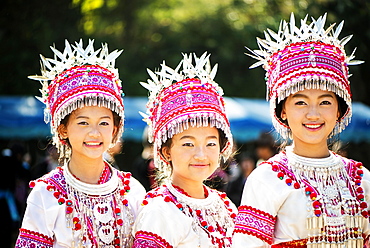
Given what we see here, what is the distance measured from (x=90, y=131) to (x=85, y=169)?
0.29m

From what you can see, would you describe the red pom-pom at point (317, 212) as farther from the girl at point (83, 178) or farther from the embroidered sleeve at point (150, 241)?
the girl at point (83, 178)

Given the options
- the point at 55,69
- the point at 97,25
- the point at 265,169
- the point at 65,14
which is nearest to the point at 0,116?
the point at 65,14

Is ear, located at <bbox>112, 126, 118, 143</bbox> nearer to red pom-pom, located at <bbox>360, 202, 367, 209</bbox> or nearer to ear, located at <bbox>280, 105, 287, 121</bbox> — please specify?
ear, located at <bbox>280, 105, 287, 121</bbox>

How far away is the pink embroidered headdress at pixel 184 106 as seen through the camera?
405cm

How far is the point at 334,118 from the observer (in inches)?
153

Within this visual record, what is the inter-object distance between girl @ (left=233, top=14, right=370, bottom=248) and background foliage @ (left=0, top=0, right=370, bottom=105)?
5348 mm

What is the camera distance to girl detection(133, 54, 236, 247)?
3906mm

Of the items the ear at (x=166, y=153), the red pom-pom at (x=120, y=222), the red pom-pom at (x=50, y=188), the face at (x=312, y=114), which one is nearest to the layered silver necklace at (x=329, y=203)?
the face at (x=312, y=114)

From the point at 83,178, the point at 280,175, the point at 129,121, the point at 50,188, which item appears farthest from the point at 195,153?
the point at 129,121

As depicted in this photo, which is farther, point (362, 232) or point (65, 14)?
point (65, 14)

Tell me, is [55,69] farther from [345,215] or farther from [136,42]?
[136,42]

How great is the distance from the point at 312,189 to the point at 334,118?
465 mm

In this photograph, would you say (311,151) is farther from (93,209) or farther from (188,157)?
(93,209)

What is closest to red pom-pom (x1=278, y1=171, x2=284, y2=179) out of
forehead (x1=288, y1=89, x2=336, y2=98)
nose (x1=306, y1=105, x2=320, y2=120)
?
nose (x1=306, y1=105, x2=320, y2=120)
